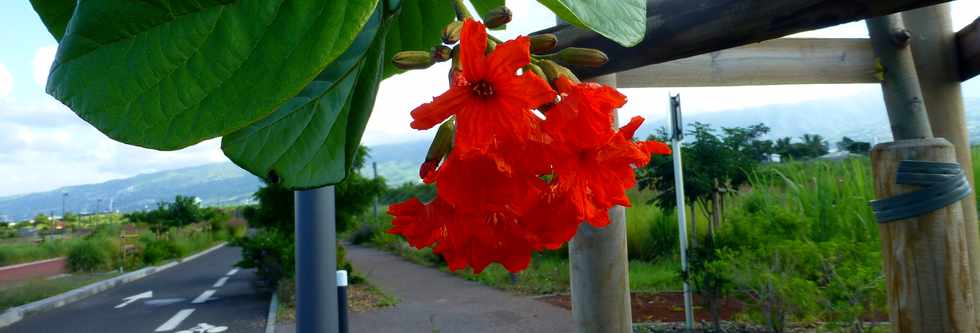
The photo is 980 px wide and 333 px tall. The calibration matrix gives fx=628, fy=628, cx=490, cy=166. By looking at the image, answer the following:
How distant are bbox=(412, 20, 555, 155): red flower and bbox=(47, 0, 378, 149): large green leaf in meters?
0.09

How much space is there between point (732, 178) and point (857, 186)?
6.41ft

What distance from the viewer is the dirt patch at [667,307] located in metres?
6.60

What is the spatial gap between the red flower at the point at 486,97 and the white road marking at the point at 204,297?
1135 centimetres

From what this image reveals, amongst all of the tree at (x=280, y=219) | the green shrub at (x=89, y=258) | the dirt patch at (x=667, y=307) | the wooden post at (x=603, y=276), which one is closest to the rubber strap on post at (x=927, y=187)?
the wooden post at (x=603, y=276)

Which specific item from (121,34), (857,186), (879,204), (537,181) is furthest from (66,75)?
(857,186)

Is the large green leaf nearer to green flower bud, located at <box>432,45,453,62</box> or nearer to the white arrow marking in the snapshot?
green flower bud, located at <box>432,45,453,62</box>

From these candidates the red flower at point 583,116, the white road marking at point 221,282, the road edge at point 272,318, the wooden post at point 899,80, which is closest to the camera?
the red flower at point 583,116

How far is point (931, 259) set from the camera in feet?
4.62

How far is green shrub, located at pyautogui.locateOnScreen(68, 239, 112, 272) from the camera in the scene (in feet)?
57.9

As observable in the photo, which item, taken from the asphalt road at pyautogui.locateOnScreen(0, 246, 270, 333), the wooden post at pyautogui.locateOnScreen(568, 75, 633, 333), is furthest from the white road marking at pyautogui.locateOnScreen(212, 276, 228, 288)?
the wooden post at pyautogui.locateOnScreen(568, 75, 633, 333)

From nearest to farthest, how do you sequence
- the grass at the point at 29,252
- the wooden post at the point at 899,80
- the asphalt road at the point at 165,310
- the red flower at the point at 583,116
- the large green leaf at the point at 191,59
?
the large green leaf at the point at 191,59 → the red flower at the point at 583,116 → the wooden post at the point at 899,80 → the asphalt road at the point at 165,310 → the grass at the point at 29,252

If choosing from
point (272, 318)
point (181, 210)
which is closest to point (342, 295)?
point (272, 318)

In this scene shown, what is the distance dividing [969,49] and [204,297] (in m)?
11.6

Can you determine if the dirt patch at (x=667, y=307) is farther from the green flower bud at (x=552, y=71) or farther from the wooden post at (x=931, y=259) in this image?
the green flower bud at (x=552, y=71)
